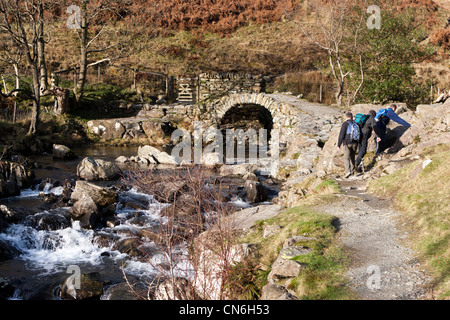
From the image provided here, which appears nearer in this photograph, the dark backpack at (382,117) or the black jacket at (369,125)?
the black jacket at (369,125)

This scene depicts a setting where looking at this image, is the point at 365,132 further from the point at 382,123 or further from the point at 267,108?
the point at 267,108

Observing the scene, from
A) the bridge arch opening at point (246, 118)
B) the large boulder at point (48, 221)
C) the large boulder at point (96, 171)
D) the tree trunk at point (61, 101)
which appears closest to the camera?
the large boulder at point (48, 221)

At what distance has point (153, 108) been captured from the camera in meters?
26.5

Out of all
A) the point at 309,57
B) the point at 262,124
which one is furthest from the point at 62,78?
the point at 309,57

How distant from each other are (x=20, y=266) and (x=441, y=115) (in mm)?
12405

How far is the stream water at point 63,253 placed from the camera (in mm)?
8406

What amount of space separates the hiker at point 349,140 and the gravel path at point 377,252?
2602 mm

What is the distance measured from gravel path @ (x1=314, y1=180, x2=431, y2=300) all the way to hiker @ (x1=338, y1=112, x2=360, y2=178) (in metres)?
2.60

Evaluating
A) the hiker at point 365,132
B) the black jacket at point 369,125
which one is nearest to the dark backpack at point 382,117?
the hiker at point 365,132

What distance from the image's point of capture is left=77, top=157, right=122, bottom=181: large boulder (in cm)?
1587

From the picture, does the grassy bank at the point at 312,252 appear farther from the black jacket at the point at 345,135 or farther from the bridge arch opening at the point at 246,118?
the bridge arch opening at the point at 246,118

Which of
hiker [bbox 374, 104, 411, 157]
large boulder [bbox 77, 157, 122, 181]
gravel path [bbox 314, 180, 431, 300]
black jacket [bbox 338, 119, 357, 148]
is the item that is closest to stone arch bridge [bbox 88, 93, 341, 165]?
hiker [bbox 374, 104, 411, 157]

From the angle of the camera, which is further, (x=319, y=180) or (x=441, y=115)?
(x=441, y=115)

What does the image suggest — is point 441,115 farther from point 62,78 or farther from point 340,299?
point 62,78
